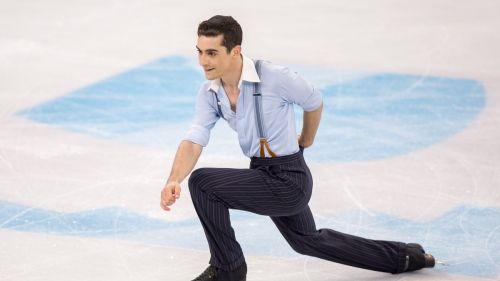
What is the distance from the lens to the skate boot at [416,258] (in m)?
4.64

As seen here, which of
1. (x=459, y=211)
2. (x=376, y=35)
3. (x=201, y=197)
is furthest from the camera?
(x=376, y=35)

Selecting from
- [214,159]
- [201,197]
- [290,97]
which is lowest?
[214,159]

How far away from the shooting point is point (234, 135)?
6.92 meters

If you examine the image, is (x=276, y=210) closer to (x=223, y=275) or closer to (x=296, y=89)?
(x=223, y=275)

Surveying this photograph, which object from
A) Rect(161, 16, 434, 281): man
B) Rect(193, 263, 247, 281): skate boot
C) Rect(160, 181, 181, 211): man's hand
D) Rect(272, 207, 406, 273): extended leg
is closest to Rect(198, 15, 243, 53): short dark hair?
Rect(161, 16, 434, 281): man

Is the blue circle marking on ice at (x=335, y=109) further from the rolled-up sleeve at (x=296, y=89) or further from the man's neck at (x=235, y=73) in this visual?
the man's neck at (x=235, y=73)

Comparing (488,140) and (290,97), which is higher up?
(290,97)

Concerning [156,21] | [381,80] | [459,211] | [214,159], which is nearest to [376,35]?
[381,80]

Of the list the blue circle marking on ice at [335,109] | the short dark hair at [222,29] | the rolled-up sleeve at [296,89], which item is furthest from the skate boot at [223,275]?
the blue circle marking on ice at [335,109]

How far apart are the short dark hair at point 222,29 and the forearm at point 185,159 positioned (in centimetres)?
49

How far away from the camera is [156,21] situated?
983 cm

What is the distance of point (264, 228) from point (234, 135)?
5.50 feet

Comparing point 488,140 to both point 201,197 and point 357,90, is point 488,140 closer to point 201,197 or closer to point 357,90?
point 357,90

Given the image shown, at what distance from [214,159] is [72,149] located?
1.02 meters
